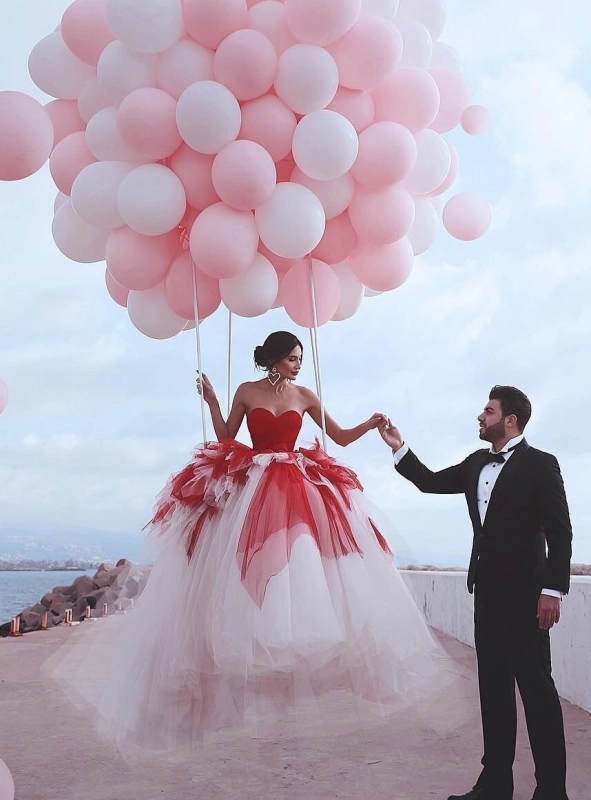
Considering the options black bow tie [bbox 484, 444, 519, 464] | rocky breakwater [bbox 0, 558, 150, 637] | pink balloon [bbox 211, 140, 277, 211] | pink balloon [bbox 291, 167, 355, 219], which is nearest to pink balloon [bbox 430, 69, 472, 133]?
pink balloon [bbox 291, 167, 355, 219]

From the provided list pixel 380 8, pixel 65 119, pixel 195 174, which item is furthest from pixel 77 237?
pixel 380 8

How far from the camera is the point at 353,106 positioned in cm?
313

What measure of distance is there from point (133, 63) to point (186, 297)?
877mm

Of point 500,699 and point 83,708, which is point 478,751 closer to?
point 500,699

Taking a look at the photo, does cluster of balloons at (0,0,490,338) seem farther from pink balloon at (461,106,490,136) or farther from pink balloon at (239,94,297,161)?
pink balloon at (461,106,490,136)

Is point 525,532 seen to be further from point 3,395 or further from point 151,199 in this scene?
point 3,395

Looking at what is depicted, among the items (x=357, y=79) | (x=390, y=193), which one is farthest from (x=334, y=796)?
(x=357, y=79)

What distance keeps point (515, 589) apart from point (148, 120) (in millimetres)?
2246

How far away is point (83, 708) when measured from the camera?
293 cm

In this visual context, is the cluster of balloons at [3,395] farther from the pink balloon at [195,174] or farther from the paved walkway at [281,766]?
the paved walkway at [281,766]

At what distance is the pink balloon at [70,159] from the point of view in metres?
3.34

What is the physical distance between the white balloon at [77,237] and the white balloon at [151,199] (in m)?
0.53

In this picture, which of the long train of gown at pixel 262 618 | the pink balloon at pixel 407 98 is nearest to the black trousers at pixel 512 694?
the long train of gown at pixel 262 618

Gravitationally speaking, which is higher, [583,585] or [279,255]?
[279,255]
